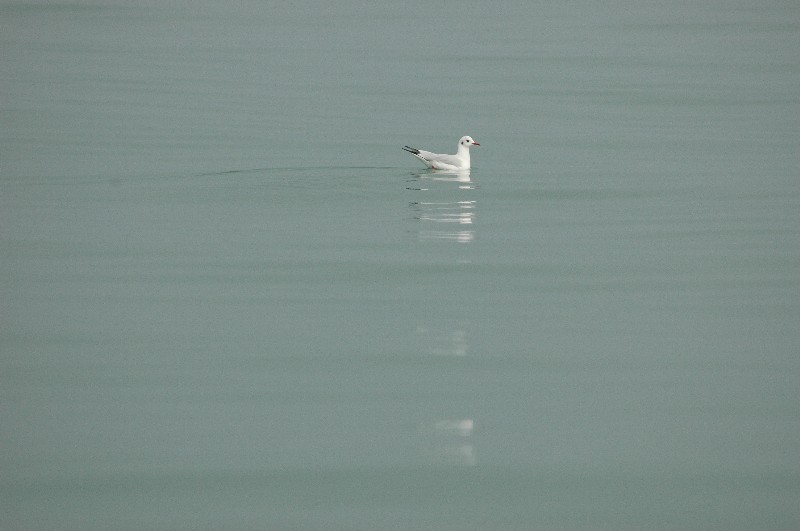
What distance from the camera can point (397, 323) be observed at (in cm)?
1167

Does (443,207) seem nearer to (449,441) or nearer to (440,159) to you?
(440,159)

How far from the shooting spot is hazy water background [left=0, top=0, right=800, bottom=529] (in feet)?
26.6

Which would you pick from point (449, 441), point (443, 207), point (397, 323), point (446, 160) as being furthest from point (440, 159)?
point (449, 441)

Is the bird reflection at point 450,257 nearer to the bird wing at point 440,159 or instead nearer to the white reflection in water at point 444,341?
the white reflection in water at point 444,341

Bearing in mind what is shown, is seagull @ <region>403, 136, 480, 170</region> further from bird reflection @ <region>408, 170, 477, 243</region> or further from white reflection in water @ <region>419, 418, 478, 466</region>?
white reflection in water @ <region>419, 418, 478, 466</region>

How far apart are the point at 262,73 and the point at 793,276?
96.8 ft

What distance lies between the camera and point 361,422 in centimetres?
913

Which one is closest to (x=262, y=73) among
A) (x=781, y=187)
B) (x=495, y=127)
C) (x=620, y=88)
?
(x=620, y=88)

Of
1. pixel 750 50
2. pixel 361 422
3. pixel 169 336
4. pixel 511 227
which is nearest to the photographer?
pixel 361 422

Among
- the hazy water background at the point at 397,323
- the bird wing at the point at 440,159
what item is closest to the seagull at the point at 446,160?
the bird wing at the point at 440,159

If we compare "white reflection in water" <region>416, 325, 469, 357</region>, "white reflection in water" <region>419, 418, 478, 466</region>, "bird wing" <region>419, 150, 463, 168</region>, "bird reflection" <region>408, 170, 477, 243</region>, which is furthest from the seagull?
"white reflection in water" <region>419, 418, 478, 466</region>

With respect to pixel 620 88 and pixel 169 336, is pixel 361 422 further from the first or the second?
pixel 620 88

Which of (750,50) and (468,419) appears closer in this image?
(468,419)

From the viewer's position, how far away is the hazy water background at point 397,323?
26.6ft
